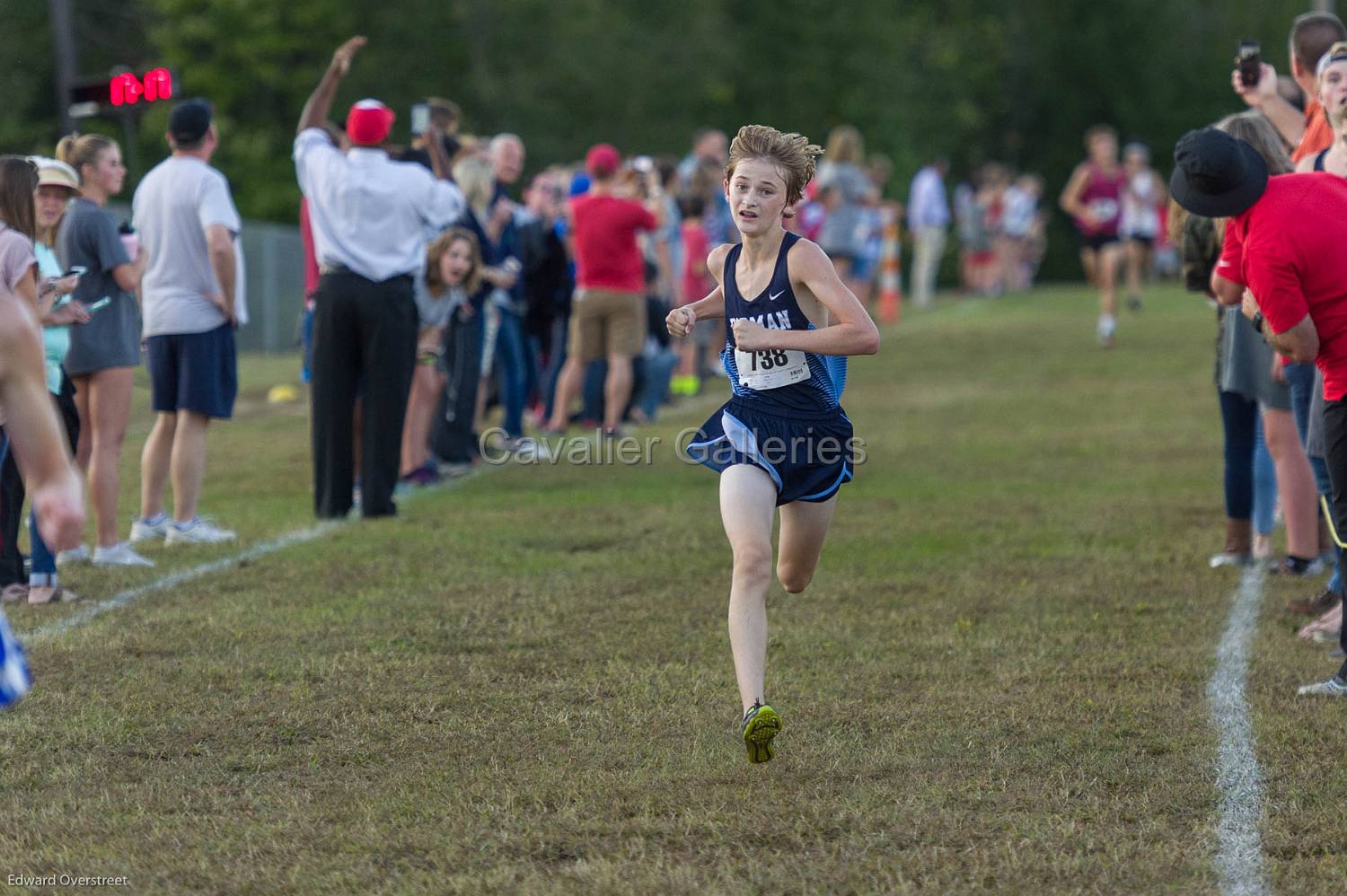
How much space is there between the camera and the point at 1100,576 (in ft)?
29.3

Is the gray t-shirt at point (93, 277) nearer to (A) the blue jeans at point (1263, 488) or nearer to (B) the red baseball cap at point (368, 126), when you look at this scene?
(B) the red baseball cap at point (368, 126)

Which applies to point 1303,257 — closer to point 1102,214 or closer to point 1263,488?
point 1263,488

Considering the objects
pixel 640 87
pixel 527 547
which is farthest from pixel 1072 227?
pixel 527 547

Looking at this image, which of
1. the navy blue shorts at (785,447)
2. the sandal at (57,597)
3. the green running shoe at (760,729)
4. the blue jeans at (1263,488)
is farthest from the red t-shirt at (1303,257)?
the sandal at (57,597)

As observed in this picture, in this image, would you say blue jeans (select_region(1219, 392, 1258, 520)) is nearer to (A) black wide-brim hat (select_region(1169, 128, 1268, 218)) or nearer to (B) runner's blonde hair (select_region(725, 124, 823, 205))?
(A) black wide-brim hat (select_region(1169, 128, 1268, 218))

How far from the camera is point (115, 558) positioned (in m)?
9.25

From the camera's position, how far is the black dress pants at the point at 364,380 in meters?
10.7

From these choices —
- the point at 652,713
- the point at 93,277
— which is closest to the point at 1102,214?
the point at 93,277

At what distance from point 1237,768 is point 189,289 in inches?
246

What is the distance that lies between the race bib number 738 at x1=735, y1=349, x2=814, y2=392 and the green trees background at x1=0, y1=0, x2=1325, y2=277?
1356 inches

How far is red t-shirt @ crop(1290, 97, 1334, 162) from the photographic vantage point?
7.51 m

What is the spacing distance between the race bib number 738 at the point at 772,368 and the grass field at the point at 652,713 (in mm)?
1120

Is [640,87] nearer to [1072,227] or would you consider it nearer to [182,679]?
[1072,227]

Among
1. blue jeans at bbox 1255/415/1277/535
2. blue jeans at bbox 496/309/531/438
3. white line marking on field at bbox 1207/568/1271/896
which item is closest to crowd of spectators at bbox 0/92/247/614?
blue jeans at bbox 496/309/531/438
